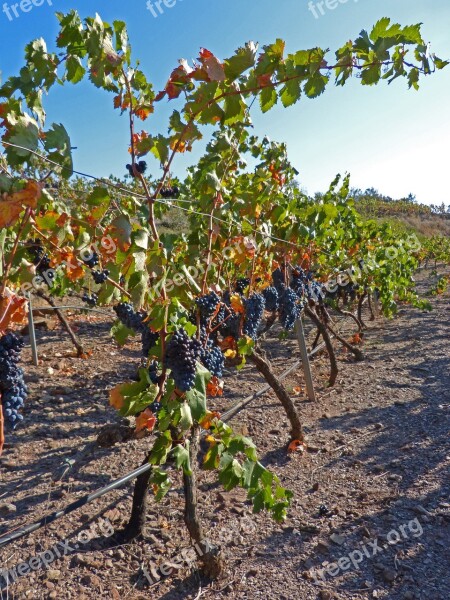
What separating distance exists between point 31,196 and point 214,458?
1.51m

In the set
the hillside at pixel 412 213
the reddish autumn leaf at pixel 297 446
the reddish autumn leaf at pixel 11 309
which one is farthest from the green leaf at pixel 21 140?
the hillside at pixel 412 213

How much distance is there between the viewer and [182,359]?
1.85m

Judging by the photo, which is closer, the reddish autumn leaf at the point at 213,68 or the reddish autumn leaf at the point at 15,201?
the reddish autumn leaf at the point at 15,201

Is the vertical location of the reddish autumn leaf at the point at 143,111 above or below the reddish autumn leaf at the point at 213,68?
above

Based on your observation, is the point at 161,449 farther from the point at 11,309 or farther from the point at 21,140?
the point at 21,140

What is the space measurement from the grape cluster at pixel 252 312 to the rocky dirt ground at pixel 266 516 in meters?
1.20

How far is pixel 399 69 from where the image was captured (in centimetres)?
193

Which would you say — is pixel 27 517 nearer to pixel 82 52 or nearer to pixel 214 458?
pixel 214 458

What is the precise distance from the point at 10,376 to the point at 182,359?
63cm

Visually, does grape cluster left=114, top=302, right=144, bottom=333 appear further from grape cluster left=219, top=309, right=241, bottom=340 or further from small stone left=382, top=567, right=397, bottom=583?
small stone left=382, top=567, right=397, bottom=583

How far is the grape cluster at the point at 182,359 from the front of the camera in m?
1.84

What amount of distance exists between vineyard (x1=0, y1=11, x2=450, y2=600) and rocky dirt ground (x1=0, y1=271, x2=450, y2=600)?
16mm

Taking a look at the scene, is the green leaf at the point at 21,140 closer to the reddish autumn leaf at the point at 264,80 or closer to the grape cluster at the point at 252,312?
the reddish autumn leaf at the point at 264,80

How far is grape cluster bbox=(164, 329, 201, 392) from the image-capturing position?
184 cm
